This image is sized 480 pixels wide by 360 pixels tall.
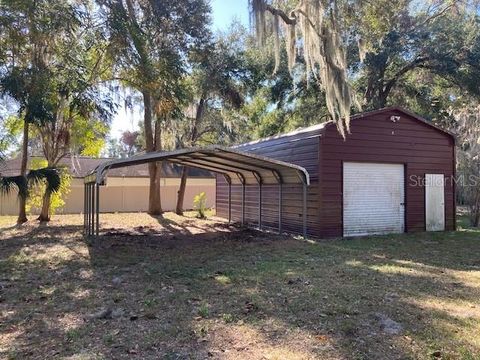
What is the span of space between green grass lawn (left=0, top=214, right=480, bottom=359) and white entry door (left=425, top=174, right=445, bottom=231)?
9.99ft

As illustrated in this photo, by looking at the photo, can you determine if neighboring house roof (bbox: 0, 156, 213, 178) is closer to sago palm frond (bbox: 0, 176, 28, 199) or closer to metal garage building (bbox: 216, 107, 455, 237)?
sago palm frond (bbox: 0, 176, 28, 199)

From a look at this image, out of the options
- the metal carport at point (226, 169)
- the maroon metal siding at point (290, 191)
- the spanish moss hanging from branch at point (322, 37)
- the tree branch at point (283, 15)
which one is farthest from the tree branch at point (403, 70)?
the tree branch at point (283, 15)

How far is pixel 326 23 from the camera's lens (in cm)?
963

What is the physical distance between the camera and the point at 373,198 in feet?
35.2

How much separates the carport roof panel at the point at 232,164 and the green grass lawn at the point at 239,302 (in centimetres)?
182

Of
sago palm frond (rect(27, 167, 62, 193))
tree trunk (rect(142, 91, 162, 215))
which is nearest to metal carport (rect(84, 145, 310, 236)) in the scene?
sago palm frond (rect(27, 167, 62, 193))

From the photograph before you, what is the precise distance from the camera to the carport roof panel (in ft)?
28.3

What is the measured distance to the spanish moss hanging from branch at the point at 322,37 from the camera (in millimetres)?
9086

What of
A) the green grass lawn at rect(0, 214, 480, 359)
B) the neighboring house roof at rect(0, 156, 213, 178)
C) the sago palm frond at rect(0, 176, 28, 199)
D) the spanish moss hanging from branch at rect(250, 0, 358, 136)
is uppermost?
the spanish moss hanging from branch at rect(250, 0, 358, 136)

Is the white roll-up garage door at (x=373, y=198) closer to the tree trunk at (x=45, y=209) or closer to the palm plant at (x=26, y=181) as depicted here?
the palm plant at (x=26, y=181)

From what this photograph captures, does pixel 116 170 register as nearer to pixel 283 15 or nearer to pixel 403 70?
pixel 403 70

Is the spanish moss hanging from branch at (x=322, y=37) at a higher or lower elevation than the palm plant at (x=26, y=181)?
higher

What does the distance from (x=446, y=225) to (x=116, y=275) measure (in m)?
9.54

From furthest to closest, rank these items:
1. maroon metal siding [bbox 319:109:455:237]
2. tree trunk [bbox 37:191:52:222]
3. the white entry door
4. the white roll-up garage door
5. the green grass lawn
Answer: tree trunk [bbox 37:191:52:222] → the white entry door → the white roll-up garage door → maroon metal siding [bbox 319:109:455:237] → the green grass lawn
